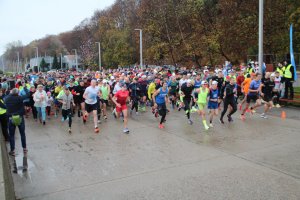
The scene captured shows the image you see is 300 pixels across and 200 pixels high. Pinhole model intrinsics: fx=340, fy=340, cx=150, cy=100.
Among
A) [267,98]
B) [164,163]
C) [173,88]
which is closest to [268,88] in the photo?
[267,98]

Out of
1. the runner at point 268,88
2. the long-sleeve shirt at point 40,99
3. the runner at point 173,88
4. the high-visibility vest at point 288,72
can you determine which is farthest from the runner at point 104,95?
the high-visibility vest at point 288,72

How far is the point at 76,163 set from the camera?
8.12 meters

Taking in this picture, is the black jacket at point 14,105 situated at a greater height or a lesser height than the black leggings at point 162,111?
greater

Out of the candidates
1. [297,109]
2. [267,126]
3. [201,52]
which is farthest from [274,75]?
[201,52]

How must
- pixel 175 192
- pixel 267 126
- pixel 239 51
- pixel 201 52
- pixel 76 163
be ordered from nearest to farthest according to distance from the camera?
pixel 175 192 < pixel 76 163 < pixel 267 126 < pixel 239 51 < pixel 201 52

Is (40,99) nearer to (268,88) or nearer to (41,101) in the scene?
(41,101)

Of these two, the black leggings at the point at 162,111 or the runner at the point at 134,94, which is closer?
the black leggings at the point at 162,111

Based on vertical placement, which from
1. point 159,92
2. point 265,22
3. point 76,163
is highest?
point 265,22

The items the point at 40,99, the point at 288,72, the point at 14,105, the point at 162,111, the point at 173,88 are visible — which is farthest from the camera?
the point at 173,88

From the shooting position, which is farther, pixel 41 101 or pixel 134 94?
pixel 134 94

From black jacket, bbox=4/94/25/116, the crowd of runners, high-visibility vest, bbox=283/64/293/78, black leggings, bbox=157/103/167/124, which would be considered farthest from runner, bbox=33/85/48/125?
high-visibility vest, bbox=283/64/293/78

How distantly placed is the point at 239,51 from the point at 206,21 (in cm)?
831

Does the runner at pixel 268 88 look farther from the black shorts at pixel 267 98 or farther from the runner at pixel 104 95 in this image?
the runner at pixel 104 95

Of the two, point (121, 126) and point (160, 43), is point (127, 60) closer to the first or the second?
point (160, 43)
